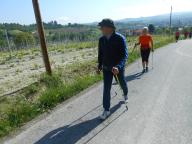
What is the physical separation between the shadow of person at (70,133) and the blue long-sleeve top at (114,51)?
1190 mm

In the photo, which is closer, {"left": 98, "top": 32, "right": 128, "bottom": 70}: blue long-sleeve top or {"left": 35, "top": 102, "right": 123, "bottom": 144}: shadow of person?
{"left": 35, "top": 102, "right": 123, "bottom": 144}: shadow of person

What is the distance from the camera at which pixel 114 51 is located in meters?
6.05

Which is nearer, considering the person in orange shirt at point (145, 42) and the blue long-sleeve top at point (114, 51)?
the blue long-sleeve top at point (114, 51)

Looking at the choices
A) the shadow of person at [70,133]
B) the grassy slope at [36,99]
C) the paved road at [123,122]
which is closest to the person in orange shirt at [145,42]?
the grassy slope at [36,99]

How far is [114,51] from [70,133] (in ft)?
5.99

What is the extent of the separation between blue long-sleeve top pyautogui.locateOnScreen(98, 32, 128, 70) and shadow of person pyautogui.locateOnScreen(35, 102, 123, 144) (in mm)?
1190

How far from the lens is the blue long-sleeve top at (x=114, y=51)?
5965mm

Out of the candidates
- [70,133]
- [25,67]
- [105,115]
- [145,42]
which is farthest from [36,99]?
[25,67]

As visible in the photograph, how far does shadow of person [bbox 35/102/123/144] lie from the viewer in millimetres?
5270

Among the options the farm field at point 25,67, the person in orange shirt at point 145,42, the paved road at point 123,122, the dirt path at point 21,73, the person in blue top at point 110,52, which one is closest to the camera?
the paved road at point 123,122

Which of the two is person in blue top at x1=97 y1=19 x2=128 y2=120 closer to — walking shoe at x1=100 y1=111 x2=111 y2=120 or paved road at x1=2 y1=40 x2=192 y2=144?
walking shoe at x1=100 y1=111 x2=111 y2=120

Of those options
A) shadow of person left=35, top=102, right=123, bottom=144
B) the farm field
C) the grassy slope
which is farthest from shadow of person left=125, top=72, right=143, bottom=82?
shadow of person left=35, top=102, right=123, bottom=144

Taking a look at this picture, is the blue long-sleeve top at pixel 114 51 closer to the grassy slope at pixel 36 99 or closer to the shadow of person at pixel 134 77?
the grassy slope at pixel 36 99

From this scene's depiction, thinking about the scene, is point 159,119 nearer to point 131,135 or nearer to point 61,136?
point 131,135
